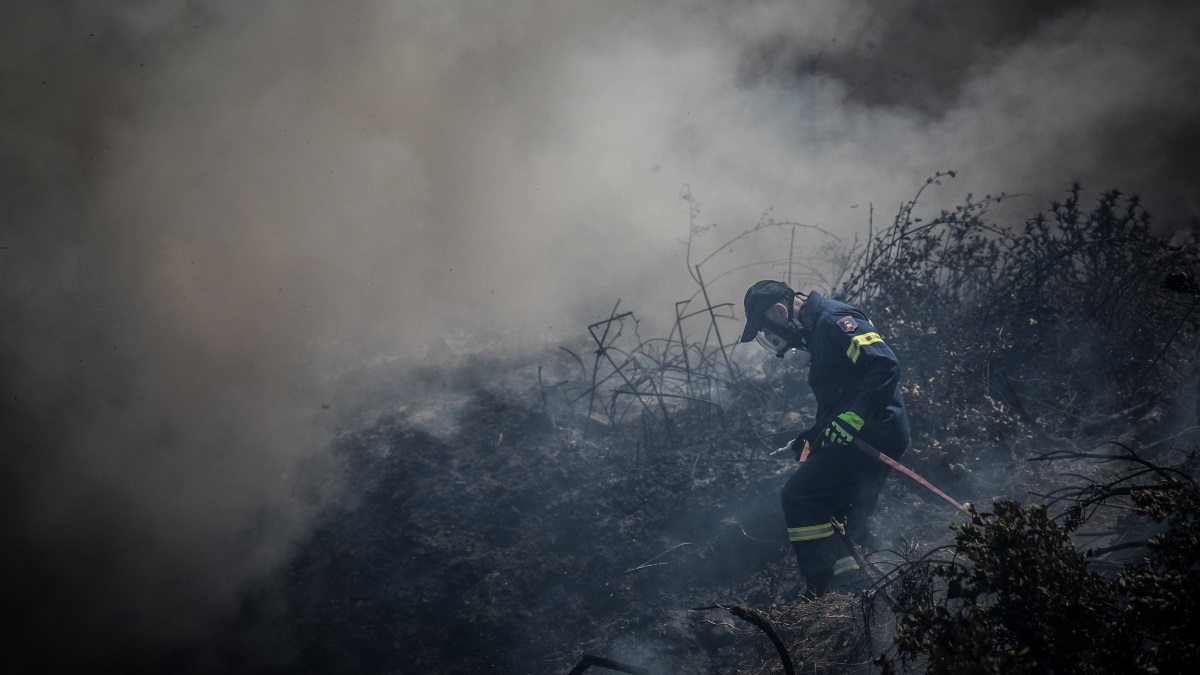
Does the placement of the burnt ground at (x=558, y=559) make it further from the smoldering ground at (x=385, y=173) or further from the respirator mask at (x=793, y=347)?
the respirator mask at (x=793, y=347)

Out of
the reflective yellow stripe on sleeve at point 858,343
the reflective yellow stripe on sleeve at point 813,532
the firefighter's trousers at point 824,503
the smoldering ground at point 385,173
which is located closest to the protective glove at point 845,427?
the firefighter's trousers at point 824,503

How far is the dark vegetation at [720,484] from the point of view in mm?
3990

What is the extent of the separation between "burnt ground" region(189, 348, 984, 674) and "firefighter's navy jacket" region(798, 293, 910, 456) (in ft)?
2.81

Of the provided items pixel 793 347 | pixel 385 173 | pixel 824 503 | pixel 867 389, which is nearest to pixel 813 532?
pixel 824 503

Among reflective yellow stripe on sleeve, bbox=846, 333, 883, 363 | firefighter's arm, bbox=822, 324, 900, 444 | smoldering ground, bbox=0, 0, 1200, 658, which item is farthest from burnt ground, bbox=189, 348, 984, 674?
reflective yellow stripe on sleeve, bbox=846, 333, 883, 363

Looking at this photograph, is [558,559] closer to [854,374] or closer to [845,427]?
[845,427]

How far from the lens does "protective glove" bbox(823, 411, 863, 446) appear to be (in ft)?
12.5

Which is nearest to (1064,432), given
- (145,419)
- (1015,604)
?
(1015,604)

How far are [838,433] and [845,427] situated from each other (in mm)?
57

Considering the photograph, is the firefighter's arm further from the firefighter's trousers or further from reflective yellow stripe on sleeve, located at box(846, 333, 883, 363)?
the firefighter's trousers

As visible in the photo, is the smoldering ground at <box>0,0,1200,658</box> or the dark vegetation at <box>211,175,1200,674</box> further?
the smoldering ground at <box>0,0,1200,658</box>

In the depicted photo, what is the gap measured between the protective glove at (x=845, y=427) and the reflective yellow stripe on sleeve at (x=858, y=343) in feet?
1.20

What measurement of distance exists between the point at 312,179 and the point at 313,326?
7.41 ft

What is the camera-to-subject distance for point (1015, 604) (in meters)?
2.41
